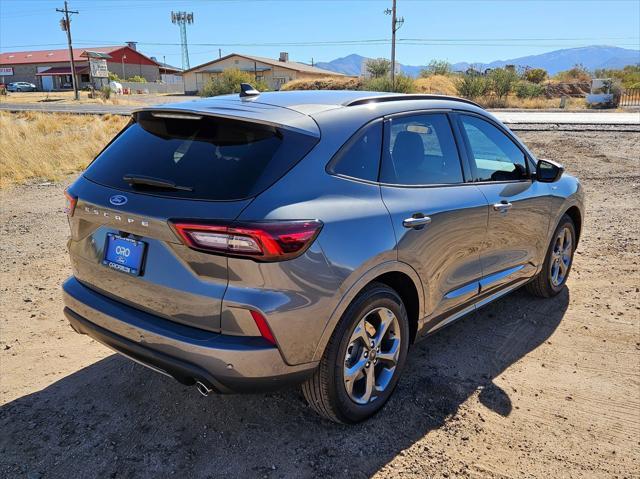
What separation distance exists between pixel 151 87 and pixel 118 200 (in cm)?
8494

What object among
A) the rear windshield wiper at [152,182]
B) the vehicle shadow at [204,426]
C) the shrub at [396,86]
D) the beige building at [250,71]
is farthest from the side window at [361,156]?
the beige building at [250,71]

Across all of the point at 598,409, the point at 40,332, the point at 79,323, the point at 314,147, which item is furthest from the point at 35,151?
the point at 598,409

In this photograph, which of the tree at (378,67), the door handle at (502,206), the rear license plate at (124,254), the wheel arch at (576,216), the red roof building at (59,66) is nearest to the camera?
the rear license plate at (124,254)

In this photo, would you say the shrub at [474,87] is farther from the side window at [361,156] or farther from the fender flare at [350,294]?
the fender flare at [350,294]

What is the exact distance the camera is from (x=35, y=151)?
1230cm

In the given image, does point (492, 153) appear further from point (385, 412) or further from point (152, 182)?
point (152, 182)

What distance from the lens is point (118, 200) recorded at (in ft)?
8.81

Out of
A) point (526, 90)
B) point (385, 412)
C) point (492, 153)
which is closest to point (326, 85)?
point (526, 90)

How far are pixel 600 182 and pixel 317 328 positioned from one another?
29.8ft

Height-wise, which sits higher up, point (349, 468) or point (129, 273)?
point (129, 273)

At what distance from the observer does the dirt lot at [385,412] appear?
274 centimetres

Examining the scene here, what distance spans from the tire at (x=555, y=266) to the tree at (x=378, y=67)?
5546 centimetres

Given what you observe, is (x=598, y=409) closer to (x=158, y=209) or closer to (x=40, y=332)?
(x=158, y=209)

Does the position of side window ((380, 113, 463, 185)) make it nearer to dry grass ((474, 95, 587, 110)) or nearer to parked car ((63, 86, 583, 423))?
parked car ((63, 86, 583, 423))
